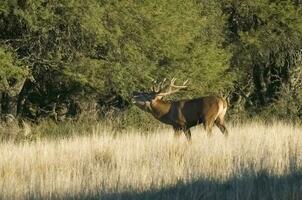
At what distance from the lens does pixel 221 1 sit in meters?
30.0

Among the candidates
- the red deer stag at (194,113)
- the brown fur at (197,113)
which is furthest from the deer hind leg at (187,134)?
the brown fur at (197,113)

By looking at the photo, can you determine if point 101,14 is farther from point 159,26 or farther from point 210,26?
point 210,26

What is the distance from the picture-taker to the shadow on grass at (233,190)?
300 inches

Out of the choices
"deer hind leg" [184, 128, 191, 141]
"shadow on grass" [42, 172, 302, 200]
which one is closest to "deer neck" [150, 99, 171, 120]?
"deer hind leg" [184, 128, 191, 141]

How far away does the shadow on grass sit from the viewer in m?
7.61

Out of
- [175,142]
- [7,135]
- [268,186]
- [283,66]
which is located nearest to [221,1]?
[283,66]

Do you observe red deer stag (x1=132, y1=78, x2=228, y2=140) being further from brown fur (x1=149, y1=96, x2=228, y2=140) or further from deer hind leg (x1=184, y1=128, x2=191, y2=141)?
deer hind leg (x1=184, y1=128, x2=191, y2=141)

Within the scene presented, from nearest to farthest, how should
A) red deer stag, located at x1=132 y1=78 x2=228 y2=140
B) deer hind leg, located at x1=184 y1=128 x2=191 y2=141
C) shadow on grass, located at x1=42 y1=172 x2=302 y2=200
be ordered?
shadow on grass, located at x1=42 y1=172 x2=302 y2=200
deer hind leg, located at x1=184 y1=128 x2=191 y2=141
red deer stag, located at x1=132 y1=78 x2=228 y2=140

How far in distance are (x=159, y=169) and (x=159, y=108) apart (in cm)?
835

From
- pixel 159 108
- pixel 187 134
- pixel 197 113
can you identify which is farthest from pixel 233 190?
pixel 159 108

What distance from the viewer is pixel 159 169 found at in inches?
405

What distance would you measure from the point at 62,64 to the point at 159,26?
3.66m

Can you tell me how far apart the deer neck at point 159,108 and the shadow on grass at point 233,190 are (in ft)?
31.8

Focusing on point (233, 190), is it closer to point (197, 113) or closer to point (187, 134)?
point (187, 134)
